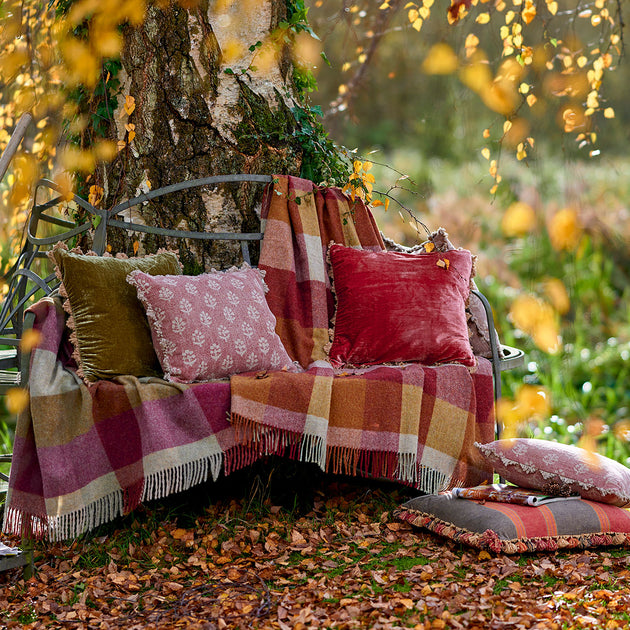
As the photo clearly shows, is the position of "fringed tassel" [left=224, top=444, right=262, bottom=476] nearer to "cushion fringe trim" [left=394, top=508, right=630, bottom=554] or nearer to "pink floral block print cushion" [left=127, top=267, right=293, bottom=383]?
"pink floral block print cushion" [left=127, top=267, right=293, bottom=383]

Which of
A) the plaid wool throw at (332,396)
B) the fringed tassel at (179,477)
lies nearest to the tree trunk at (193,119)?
the plaid wool throw at (332,396)

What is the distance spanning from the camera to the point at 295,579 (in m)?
1.86

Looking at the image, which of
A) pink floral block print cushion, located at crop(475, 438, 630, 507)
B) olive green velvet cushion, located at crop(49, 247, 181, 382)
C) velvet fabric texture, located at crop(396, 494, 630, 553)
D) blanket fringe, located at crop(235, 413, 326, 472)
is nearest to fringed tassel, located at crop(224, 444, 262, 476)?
blanket fringe, located at crop(235, 413, 326, 472)

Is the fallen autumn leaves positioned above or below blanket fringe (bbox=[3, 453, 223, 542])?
below

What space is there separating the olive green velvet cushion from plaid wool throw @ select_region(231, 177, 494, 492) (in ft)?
1.09

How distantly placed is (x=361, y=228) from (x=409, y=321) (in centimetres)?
54

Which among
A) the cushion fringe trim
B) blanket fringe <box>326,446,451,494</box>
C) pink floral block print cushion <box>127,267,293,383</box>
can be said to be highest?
pink floral block print cushion <box>127,267,293,383</box>

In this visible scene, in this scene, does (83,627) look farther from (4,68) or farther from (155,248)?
(4,68)

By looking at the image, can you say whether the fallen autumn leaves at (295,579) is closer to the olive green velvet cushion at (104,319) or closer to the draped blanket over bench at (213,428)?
the draped blanket over bench at (213,428)

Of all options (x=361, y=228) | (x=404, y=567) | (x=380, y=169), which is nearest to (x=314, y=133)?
(x=361, y=228)

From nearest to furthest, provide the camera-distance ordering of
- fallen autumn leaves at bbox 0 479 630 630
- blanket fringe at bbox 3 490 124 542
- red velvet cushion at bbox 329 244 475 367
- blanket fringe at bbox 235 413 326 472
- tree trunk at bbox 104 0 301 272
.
Answer: fallen autumn leaves at bbox 0 479 630 630 < blanket fringe at bbox 3 490 124 542 < blanket fringe at bbox 235 413 326 472 < red velvet cushion at bbox 329 244 475 367 < tree trunk at bbox 104 0 301 272

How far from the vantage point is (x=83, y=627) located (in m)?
1.67

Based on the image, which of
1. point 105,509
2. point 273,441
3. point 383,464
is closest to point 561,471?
point 383,464

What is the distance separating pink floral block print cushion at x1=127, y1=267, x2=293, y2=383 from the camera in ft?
7.13
